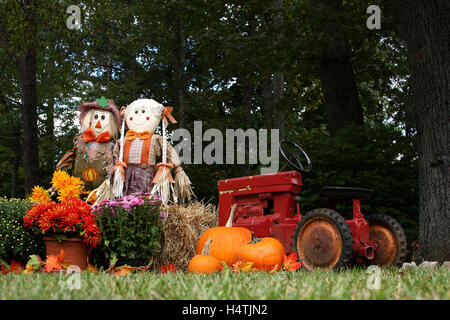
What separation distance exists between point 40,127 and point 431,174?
54.2 ft

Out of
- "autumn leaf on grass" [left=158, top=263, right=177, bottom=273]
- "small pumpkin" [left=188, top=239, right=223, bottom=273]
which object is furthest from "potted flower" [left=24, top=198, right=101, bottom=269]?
"small pumpkin" [left=188, top=239, right=223, bottom=273]

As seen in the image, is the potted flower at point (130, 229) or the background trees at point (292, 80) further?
the background trees at point (292, 80)

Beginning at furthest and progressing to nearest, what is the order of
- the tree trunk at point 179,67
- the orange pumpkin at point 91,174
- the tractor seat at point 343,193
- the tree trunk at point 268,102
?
the tree trunk at point 179,67
the tree trunk at point 268,102
the orange pumpkin at point 91,174
the tractor seat at point 343,193

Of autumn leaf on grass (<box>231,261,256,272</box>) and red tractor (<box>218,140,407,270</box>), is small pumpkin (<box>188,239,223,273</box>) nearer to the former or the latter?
autumn leaf on grass (<box>231,261,256,272</box>)

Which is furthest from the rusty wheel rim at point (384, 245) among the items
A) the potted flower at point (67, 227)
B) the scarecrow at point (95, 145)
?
the scarecrow at point (95, 145)

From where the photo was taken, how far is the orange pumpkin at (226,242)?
4.55 m

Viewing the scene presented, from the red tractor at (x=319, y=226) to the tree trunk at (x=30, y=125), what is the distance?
5188mm

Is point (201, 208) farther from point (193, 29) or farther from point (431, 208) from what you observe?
point (193, 29)

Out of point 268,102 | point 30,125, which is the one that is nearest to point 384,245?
point 30,125

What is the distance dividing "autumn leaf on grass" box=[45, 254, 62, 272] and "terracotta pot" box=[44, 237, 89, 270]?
0.78ft

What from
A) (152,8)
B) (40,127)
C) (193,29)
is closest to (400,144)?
(193,29)

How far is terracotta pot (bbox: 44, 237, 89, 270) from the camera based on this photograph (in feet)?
14.2

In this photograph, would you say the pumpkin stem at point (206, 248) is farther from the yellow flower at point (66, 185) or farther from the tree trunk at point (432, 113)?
the tree trunk at point (432, 113)

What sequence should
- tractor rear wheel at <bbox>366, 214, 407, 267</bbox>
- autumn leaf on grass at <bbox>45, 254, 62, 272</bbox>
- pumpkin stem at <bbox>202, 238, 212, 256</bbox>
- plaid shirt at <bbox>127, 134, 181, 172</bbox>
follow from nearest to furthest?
autumn leaf on grass at <bbox>45, 254, 62, 272</bbox> → tractor rear wheel at <bbox>366, 214, 407, 267</bbox> → pumpkin stem at <bbox>202, 238, 212, 256</bbox> → plaid shirt at <bbox>127, 134, 181, 172</bbox>
